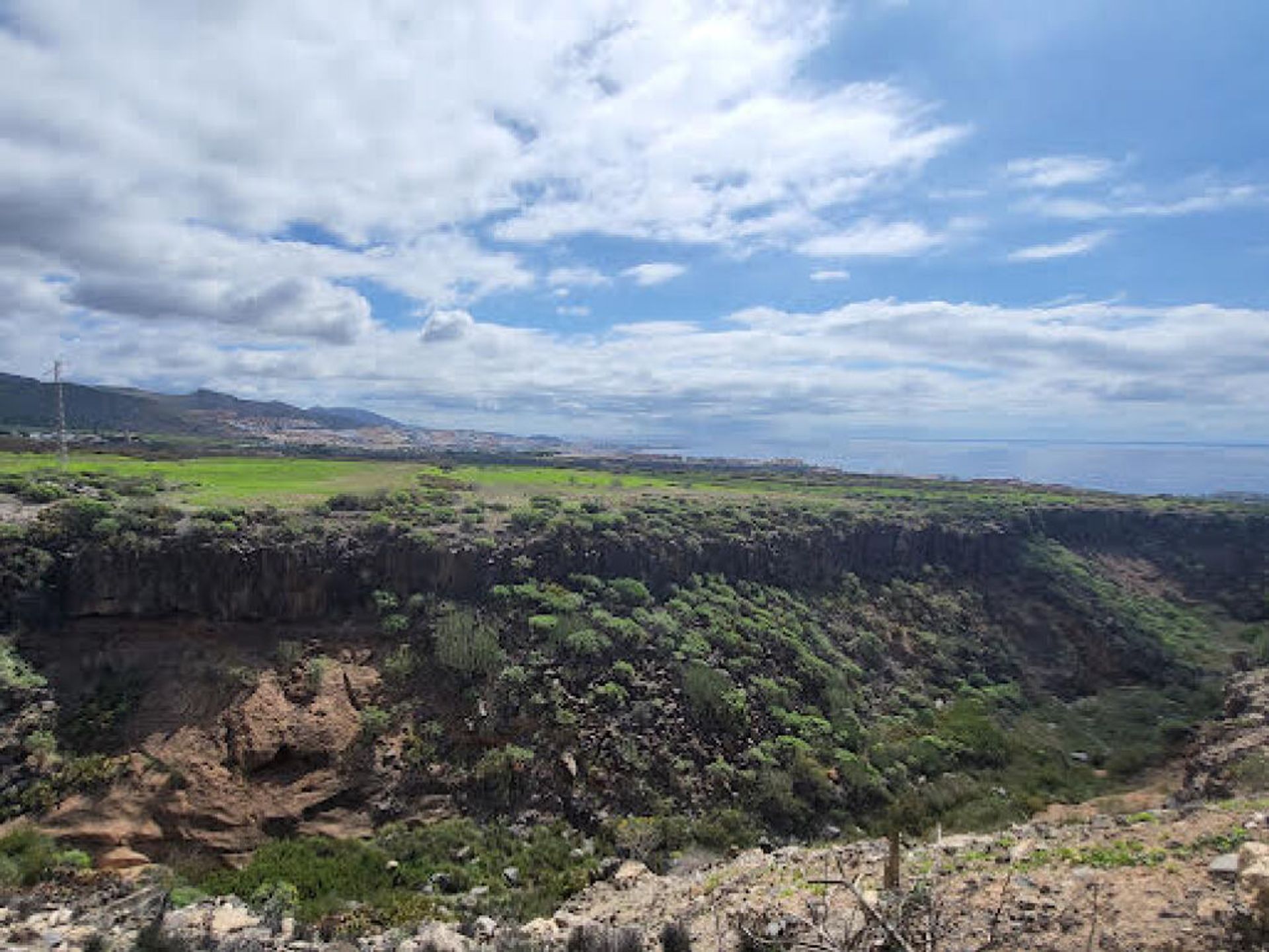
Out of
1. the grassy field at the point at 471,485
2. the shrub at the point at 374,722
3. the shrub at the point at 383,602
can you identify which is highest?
the grassy field at the point at 471,485

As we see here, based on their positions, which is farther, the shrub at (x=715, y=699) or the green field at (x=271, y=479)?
the green field at (x=271, y=479)

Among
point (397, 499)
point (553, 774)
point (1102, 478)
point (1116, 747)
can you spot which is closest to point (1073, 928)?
point (553, 774)

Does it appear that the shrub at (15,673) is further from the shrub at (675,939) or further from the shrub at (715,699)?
the shrub at (715,699)

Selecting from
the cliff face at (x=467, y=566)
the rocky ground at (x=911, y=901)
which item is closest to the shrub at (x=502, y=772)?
the rocky ground at (x=911, y=901)

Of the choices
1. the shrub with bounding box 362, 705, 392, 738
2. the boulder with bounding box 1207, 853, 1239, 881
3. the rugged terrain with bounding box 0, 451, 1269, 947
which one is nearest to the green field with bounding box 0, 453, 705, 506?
the rugged terrain with bounding box 0, 451, 1269, 947

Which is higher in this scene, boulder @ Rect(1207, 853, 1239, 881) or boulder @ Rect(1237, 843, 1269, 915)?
boulder @ Rect(1237, 843, 1269, 915)

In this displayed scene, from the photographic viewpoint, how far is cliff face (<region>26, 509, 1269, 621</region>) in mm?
20438

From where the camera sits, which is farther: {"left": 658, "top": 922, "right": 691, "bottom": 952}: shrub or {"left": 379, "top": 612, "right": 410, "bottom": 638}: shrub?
{"left": 379, "top": 612, "right": 410, "bottom": 638}: shrub

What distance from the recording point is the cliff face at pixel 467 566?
805 inches

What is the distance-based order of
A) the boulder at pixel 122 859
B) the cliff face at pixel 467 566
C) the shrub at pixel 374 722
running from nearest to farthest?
the boulder at pixel 122 859 < the shrub at pixel 374 722 < the cliff face at pixel 467 566

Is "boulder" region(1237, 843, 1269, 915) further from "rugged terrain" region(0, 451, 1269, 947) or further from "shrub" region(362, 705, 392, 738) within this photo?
"shrub" region(362, 705, 392, 738)

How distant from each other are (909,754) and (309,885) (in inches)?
741

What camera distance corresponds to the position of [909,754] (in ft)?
76.1

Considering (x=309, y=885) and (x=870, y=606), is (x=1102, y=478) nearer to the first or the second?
(x=870, y=606)
